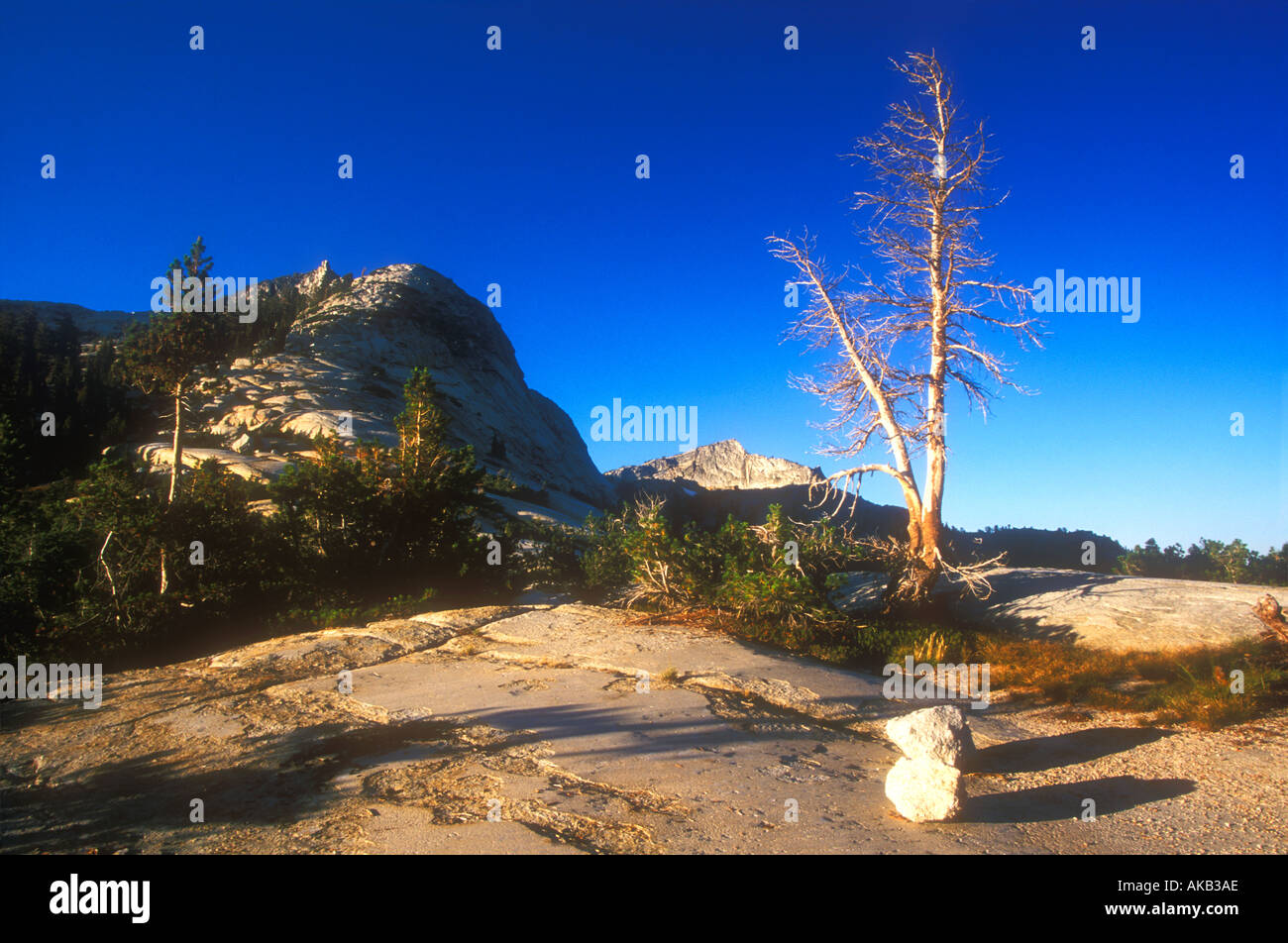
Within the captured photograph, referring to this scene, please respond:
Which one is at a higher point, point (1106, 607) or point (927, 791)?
point (1106, 607)

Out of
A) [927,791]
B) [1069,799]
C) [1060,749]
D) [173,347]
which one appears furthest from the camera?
[173,347]

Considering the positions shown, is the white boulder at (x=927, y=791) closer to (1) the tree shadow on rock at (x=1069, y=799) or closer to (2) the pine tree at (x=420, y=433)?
(1) the tree shadow on rock at (x=1069, y=799)

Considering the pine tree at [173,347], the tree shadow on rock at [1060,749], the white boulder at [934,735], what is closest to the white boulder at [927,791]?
the white boulder at [934,735]

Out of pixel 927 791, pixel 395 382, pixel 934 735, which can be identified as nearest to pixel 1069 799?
pixel 934 735

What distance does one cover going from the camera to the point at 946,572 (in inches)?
520

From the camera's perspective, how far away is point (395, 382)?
3584cm

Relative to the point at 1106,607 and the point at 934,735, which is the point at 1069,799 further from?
the point at 1106,607

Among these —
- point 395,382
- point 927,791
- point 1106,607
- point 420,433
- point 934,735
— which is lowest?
point 927,791

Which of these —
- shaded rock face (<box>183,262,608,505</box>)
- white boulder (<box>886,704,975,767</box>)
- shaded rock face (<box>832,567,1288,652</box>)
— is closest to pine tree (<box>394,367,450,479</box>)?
shaded rock face (<box>832,567,1288,652</box>)

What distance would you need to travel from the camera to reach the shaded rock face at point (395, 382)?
1078 inches

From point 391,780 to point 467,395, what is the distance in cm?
3481

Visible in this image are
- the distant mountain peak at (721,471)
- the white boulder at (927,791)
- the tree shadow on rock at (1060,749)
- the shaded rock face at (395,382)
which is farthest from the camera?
the distant mountain peak at (721,471)

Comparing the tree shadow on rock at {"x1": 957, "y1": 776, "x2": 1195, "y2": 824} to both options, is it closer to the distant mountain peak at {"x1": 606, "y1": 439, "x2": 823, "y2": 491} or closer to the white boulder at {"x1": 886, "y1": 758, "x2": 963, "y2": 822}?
the white boulder at {"x1": 886, "y1": 758, "x2": 963, "y2": 822}

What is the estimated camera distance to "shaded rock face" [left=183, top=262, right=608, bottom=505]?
89.9 ft
